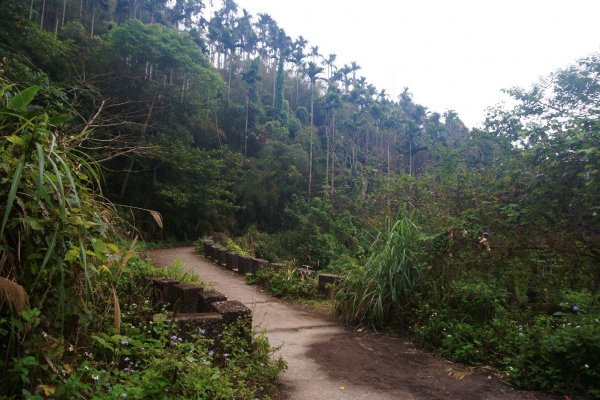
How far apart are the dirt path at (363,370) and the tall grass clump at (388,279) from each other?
12.1 inches

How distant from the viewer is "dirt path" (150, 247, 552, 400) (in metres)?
3.32

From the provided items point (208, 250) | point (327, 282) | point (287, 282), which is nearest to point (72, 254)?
point (327, 282)

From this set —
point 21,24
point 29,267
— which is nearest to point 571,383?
point 29,267

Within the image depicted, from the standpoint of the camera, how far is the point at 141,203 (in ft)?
67.1

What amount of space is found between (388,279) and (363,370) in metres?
1.70

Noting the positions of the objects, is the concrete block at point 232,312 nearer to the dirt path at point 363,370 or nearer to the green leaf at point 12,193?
the dirt path at point 363,370

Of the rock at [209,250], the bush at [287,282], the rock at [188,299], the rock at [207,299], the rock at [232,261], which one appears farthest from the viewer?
the rock at [209,250]

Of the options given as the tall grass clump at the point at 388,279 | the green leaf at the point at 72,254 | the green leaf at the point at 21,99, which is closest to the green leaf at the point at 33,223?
the green leaf at the point at 72,254

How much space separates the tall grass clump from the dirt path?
1.01ft

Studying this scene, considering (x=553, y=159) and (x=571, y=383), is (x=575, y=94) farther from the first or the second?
(x=571, y=383)

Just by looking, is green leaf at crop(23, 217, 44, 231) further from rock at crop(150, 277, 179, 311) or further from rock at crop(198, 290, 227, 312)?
rock at crop(150, 277, 179, 311)

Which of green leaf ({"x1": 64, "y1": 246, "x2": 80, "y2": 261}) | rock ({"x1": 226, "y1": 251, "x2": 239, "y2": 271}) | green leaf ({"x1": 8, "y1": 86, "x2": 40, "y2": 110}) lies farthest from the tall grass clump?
rock ({"x1": 226, "y1": 251, "x2": 239, "y2": 271})

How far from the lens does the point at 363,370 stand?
12.6 ft

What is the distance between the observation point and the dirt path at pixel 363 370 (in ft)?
10.9
